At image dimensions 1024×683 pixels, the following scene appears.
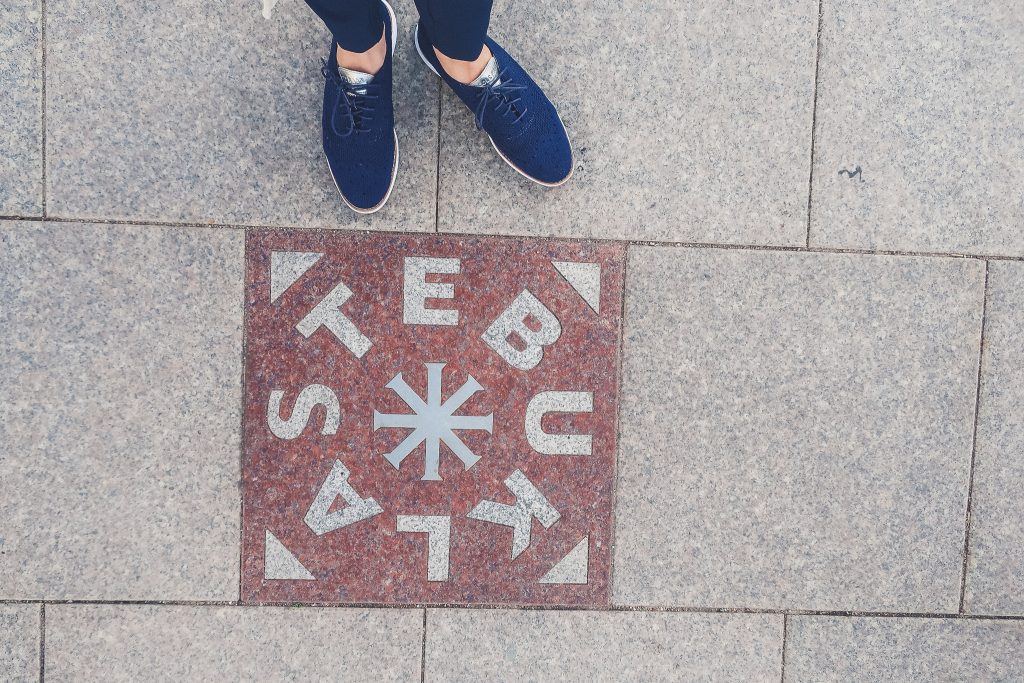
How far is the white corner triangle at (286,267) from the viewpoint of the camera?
2299mm

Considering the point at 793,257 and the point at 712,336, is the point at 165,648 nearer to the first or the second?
the point at 712,336

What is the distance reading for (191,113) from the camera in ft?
7.50

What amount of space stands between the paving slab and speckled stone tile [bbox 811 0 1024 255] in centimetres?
144

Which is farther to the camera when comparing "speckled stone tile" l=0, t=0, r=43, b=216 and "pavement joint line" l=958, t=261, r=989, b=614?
"pavement joint line" l=958, t=261, r=989, b=614

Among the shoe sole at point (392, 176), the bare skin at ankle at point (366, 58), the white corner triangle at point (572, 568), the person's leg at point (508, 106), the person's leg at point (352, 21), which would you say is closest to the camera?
the person's leg at point (352, 21)

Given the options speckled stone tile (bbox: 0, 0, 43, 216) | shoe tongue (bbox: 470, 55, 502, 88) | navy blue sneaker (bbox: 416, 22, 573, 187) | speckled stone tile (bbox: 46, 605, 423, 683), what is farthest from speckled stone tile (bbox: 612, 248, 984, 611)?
speckled stone tile (bbox: 0, 0, 43, 216)

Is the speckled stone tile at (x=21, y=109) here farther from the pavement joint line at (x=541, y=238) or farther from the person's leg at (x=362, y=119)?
the person's leg at (x=362, y=119)

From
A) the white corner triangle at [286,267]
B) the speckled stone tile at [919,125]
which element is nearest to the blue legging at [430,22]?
the white corner triangle at [286,267]

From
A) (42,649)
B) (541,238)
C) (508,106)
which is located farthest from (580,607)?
(42,649)

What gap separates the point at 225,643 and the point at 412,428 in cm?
97

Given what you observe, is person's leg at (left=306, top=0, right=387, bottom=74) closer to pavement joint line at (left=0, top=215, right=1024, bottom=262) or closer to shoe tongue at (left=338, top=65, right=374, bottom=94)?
shoe tongue at (left=338, top=65, right=374, bottom=94)

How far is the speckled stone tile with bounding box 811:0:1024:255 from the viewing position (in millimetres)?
2375

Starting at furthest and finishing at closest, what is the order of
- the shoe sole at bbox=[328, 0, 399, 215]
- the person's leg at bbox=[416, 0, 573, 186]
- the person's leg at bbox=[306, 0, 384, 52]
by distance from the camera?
the shoe sole at bbox=[328, 0, 399, 215] < the person's leg at bbox=[416, 0, 573, 186] < the person's leg at bbox=[306, 0, 384, 52]

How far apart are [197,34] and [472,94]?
991mm
